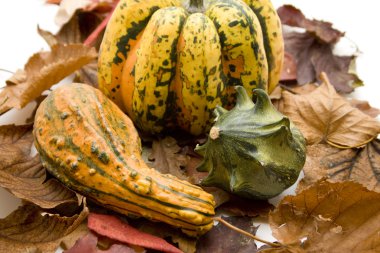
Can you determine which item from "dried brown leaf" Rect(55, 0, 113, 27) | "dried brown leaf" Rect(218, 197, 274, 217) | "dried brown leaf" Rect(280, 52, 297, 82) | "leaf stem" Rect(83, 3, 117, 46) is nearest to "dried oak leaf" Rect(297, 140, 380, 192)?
"dried brown leaf" Rect(218, 197, 274, 217)

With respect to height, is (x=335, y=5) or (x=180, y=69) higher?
(x=180, y=69)

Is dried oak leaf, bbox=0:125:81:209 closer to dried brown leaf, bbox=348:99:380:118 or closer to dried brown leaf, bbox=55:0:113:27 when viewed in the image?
dried brown leaf, bbox=55:0:113:27

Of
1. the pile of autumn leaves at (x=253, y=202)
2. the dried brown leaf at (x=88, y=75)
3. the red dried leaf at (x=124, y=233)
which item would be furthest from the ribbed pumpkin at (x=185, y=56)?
the red dried leaf at (x=124, y=233)

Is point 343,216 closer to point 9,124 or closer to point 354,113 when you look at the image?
point 354,113

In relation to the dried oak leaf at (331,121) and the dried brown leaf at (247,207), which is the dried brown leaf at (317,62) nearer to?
the dried oak leaf at (331,121)

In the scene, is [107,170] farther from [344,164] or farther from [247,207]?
[344,164]

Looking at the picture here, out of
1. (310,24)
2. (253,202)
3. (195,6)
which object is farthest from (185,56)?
(310,24)

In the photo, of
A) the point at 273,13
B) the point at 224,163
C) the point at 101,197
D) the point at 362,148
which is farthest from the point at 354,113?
the point at 101,197
